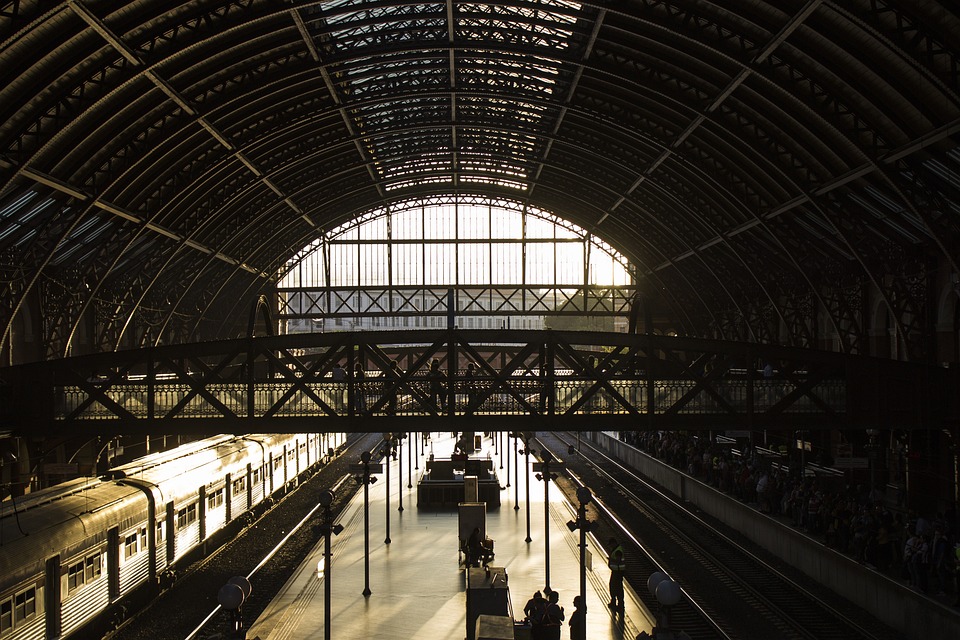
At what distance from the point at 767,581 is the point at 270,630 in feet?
44.8

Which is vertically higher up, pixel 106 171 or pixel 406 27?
pixel 406 27

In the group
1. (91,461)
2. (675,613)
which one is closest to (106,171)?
(91,461)

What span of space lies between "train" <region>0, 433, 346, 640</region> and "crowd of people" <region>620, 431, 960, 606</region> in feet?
57.8

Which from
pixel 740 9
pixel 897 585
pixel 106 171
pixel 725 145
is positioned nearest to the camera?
pixel 897 585

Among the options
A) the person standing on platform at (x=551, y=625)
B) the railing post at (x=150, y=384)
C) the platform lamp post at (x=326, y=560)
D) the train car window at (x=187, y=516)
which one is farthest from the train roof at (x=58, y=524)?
the person standing on platform at (x=551, y=625)

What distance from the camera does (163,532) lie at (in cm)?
2588

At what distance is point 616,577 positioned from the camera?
23.1m

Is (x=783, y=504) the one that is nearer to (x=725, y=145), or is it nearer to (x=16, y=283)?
(x=725, y=145)

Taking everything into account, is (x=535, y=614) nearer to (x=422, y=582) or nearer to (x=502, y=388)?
(x=502, y=388)

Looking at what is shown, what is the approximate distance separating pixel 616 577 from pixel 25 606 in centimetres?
1286

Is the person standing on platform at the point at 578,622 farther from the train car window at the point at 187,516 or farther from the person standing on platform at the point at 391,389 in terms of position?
the train car window at the point at 187,516

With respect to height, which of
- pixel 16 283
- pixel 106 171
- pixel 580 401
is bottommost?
pixel 580 401

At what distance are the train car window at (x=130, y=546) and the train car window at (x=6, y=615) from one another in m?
6.05

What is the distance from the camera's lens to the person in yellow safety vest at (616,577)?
2156 cm
